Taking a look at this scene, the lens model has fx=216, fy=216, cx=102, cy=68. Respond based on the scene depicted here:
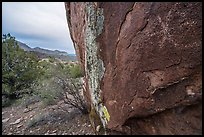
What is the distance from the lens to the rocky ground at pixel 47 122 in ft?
19.2

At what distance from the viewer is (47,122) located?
21.2 ft

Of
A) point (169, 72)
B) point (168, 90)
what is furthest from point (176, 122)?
point (169, 72)

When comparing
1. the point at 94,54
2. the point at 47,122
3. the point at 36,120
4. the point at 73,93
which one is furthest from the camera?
the point at 73,93

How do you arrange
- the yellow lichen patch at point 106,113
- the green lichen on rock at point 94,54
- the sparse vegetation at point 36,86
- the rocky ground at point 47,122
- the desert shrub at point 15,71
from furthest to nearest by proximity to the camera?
the desert shrub at point 15,71
the sparse vegetation at point 36,86
the rocky ground at point 47,122
the yellow lichen patch at point 106,113
the green lichen on rock at point 94,54

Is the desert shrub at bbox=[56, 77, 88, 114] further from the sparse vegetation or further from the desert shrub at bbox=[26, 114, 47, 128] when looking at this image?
the desert shrub at bbox=[26, 114, 47, 128]

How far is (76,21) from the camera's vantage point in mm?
4152

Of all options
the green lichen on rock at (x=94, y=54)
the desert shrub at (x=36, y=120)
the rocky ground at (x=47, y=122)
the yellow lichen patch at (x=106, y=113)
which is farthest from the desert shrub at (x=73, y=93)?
the yellow lichen patch at (x=106, y=113)

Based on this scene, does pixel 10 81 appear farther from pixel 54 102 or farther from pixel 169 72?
pixel 169 72

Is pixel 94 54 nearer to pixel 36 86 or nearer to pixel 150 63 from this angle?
pixel 150 63

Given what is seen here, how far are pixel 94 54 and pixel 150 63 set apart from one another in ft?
3.89

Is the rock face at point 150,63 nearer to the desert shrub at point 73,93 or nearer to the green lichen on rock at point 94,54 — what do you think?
the green lichen on rock at point 94,54

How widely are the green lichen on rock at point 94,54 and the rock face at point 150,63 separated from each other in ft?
0.05

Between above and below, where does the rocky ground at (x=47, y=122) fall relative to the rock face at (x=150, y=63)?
below

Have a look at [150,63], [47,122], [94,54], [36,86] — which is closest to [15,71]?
[36,86]
